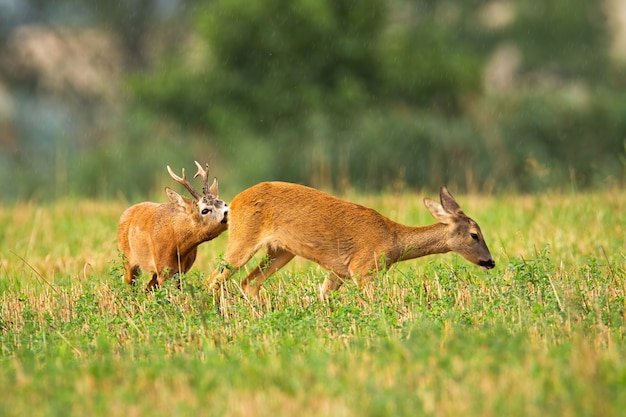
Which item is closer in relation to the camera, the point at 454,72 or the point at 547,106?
the point at 547,106

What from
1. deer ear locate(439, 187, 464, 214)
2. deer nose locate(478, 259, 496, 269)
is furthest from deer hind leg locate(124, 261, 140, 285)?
deer nose locate(478, 259, 496, 269)

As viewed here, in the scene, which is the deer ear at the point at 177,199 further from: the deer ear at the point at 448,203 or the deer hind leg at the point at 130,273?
the deer ear at the point at 448,203

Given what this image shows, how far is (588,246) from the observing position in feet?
38.2

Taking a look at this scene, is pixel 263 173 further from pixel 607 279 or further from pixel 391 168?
pixel 607 279

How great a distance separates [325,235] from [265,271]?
77 cm

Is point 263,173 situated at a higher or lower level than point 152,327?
higher

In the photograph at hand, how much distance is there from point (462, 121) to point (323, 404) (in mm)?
22027

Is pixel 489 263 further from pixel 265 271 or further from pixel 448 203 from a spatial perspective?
pixel 265 271

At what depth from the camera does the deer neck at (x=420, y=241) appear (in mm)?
10023

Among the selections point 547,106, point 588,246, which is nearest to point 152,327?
point 588,246

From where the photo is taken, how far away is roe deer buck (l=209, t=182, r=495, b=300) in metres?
9.72

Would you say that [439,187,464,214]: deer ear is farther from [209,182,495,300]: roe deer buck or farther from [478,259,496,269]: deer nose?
[478,259,496,269]: deer nose

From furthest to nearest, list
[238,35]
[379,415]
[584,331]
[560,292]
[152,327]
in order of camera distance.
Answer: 1. [238,35]
2. [560,292]
3. [152,327]
4. [584,331]
5. [379,415]

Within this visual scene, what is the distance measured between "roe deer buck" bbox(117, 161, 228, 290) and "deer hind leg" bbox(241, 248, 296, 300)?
547 mm
